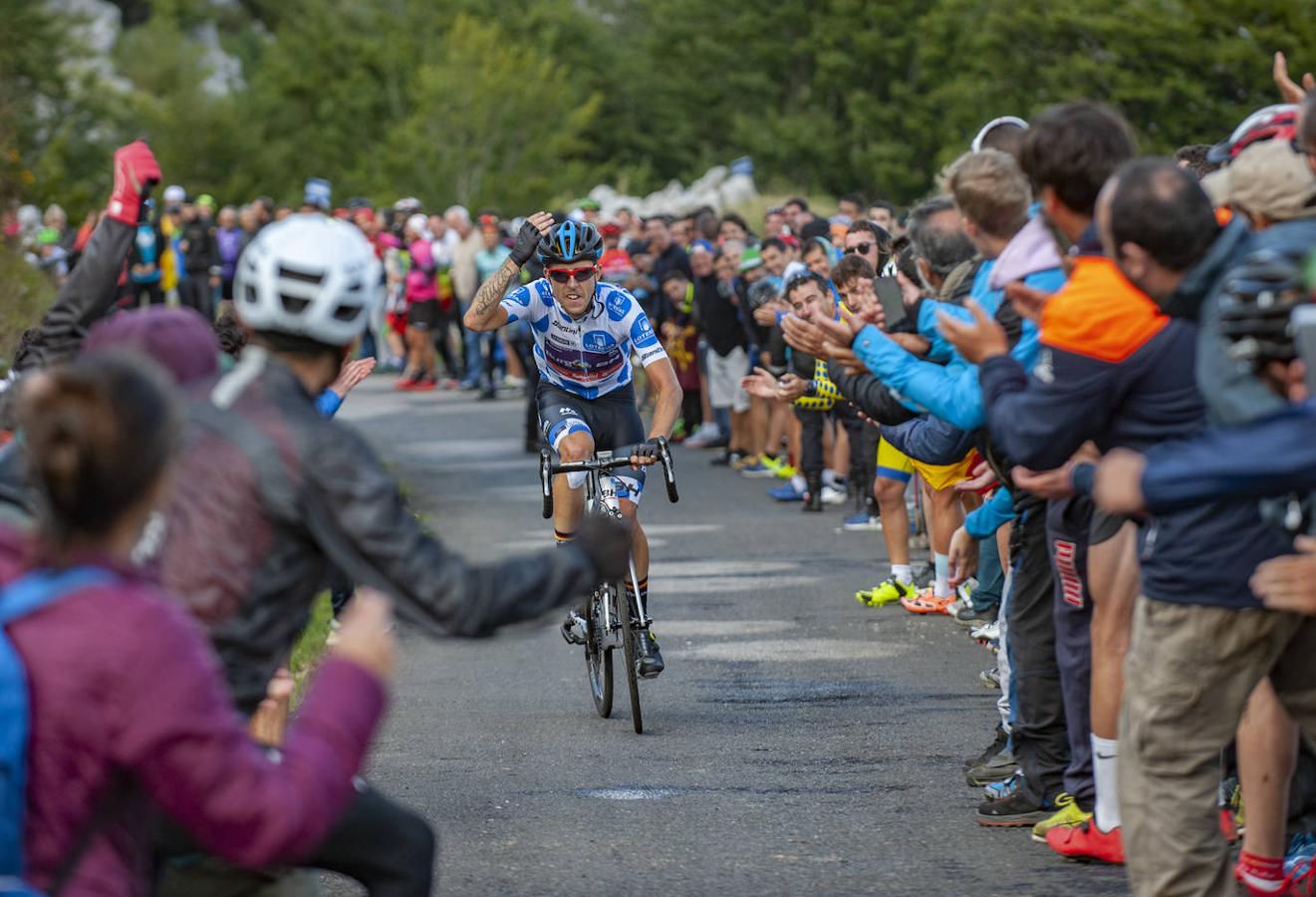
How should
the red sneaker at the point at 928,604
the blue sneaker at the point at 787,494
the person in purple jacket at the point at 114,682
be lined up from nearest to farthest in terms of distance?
the person in purple jacket at the point at 114,682, the red sneaker at the point at 928,604, the blue sneaker at the point at 787,494

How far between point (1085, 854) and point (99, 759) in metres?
4.24

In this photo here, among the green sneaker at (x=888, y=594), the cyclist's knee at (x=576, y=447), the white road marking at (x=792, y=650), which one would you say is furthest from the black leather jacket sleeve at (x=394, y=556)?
the green sneaker at (x=888, y=594)

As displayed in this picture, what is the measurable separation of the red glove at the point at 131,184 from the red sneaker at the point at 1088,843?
3.65m

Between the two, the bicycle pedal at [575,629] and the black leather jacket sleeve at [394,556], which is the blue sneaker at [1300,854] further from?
the bicycle pedal at [575,629]

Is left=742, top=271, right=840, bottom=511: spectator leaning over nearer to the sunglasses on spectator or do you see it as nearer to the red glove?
the sunglasses on spectator

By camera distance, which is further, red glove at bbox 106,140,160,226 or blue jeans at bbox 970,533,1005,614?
blue jeans at bbox 970,533,1005,614

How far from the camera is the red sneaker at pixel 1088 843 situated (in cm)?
636

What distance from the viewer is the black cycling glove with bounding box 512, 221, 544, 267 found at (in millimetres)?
9758

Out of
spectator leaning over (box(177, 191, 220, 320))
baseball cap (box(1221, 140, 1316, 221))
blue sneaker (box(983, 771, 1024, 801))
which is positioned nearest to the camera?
baseball cap (box(1221, 140, 1316, 221))

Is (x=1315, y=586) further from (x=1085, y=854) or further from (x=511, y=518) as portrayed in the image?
(x=511, y=518)

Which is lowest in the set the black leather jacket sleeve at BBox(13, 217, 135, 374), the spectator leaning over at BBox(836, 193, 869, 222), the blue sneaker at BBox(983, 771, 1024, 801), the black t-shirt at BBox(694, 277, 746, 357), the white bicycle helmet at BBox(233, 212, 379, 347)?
the black t-shirt at BBox(694, 277, 746, 357)

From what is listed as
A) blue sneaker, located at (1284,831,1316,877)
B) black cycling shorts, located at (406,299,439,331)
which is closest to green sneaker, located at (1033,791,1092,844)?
blue sneaker, located at (1284,831,1316,877)

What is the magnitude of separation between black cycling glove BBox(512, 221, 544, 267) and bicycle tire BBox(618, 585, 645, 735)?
1.78 meters

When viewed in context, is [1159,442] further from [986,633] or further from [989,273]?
[986,633]
